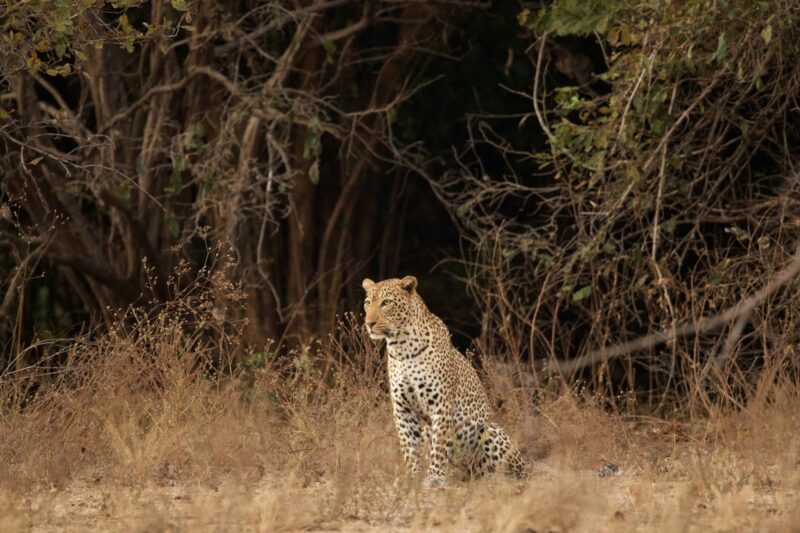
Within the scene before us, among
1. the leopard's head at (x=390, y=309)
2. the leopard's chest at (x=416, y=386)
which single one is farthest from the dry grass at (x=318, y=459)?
the leopard's head at (x=390, y=309)

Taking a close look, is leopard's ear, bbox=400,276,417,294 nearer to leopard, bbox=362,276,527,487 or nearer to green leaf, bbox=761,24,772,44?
leopard, bbox=362,276,527,487

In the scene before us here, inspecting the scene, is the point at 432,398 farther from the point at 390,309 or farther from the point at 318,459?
the point at 318,459

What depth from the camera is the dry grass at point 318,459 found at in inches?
227

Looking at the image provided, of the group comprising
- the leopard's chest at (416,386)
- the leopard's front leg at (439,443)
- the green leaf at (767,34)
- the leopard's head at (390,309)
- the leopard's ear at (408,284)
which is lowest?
the leopard's front leg at (439,443)

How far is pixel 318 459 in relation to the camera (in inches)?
303

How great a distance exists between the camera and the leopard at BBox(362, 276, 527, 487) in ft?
25.0

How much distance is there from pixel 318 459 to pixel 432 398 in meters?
0.69

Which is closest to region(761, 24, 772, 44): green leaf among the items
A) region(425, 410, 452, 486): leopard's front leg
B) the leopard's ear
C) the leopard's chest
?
the leopard's ear

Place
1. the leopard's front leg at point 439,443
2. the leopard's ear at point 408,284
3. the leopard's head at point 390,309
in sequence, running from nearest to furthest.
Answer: the leopard's front leg at point 439,443
the leopard's head at point 390,309
the leopard's ear at point 408,284

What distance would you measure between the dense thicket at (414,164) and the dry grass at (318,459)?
447mm

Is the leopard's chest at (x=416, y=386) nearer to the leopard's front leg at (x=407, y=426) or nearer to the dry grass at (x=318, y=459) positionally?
the leopard's front leg at (x=407, y=426)

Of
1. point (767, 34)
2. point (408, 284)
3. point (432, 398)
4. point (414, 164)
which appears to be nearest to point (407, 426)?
point (432, 398)

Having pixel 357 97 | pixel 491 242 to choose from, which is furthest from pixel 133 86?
pixel 491 242

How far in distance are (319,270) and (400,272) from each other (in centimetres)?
245
